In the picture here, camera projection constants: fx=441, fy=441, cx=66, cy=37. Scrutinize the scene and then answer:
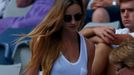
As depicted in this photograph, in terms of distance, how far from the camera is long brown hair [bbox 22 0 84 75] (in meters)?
2.80

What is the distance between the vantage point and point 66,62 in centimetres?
285

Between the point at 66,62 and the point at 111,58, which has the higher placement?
the point at 111,58

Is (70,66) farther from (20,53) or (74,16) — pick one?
(20,53)

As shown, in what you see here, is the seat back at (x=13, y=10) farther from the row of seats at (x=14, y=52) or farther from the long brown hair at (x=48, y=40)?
the long brown hair at (x=48, y=40)

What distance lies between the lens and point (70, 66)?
284cm

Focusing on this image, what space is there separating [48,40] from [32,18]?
2.28 m

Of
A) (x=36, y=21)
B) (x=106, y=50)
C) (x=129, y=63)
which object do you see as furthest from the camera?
(x=36, y=21)

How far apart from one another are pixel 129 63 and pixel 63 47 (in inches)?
49.5

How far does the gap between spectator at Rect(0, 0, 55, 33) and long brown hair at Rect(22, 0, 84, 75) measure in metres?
2.11

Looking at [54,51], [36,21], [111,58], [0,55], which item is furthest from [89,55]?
[36,21]

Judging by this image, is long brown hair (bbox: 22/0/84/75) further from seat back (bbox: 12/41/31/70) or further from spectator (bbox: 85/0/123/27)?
spectator (bbox: 85/0/123/27)

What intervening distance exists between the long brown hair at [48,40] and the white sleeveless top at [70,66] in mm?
33

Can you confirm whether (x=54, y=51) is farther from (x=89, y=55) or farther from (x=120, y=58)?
(x=120, y=58)

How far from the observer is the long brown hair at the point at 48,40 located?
2801 millimetres
